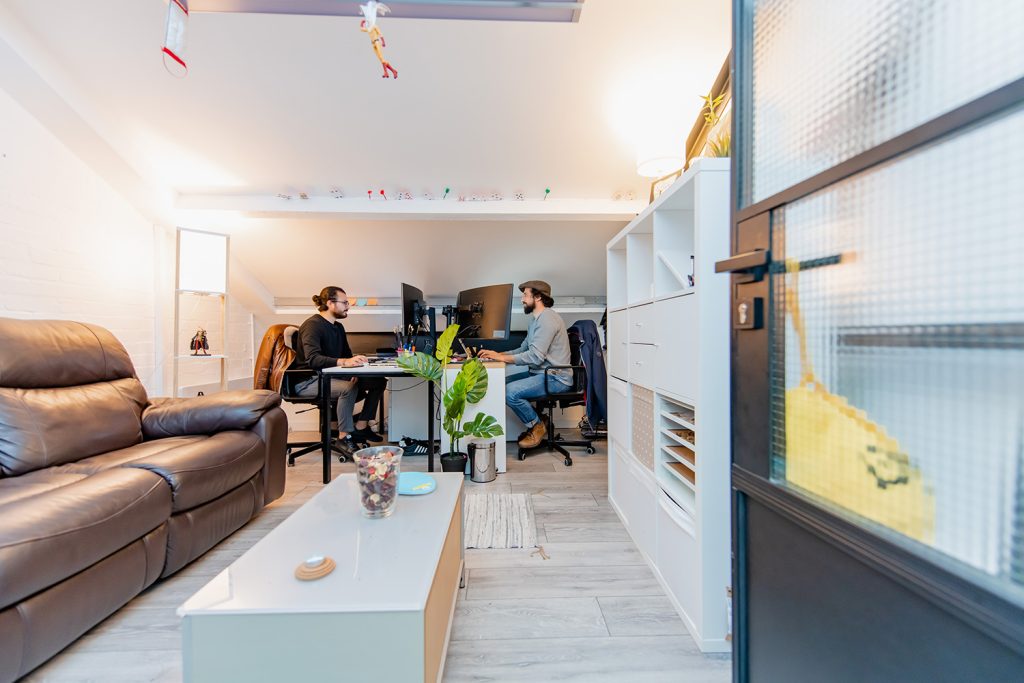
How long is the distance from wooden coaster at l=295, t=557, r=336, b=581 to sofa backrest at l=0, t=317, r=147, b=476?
1.60 m

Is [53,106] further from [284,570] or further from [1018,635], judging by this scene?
[1018,635]

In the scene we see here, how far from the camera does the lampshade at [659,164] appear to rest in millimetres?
2334

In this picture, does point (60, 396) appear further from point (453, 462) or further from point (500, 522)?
point (500, 522)

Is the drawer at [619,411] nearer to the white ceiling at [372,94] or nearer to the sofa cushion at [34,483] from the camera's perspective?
the white ceiling at [372,94]

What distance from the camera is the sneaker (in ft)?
11.3

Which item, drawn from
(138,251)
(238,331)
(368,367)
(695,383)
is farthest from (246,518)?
(238,331)

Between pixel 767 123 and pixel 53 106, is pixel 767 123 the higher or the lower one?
the lower one

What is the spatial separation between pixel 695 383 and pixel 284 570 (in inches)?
49.3

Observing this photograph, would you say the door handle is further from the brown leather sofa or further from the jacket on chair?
the jacket on chair

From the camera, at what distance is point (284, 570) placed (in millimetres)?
945

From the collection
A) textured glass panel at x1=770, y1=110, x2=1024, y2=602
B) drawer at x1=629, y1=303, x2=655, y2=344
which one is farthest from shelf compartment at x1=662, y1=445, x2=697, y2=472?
textured glass panel at x1=770, y1=110, x2=1024, y2=602

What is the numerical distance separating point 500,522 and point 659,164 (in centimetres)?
221

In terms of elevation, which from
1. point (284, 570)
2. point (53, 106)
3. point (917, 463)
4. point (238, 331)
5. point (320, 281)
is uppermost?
point (53, 106)

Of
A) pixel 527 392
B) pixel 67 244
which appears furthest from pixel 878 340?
pixel 67 244
